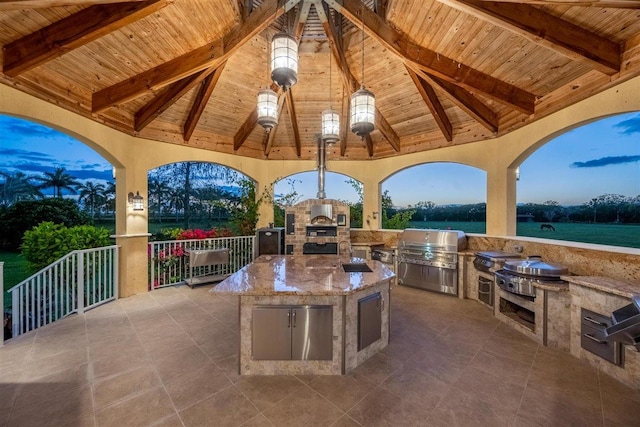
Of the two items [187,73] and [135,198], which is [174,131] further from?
[187,73]

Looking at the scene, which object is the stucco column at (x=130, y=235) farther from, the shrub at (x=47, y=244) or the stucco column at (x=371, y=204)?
the stucco column at (x=371, y=204)

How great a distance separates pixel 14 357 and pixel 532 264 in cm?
638

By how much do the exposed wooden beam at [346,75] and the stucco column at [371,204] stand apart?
114 cm

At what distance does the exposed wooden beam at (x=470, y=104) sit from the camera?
4607 mm

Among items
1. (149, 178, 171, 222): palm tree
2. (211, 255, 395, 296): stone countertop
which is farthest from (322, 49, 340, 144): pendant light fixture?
(149, 178, 171, 222): palm tree

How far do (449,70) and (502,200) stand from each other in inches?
106

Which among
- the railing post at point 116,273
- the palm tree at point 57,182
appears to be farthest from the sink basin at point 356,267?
the palm tree at point 57,182

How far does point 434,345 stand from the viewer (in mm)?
3141

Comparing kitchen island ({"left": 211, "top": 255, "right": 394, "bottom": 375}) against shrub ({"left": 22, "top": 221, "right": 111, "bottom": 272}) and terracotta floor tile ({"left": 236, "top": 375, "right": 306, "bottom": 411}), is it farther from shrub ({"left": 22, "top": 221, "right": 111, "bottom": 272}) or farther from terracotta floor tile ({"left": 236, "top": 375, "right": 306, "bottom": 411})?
shrub ({"left": 22, "top": 221, "right": 111, "bottom": 272})

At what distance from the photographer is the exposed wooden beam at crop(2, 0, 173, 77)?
110 inches

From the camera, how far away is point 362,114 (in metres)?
3.04

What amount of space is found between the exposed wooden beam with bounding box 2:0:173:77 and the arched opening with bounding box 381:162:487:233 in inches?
274

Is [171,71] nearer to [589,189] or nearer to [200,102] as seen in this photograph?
[200,102]

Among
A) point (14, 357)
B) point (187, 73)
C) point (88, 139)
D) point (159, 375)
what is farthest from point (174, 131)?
point (159, 375)
